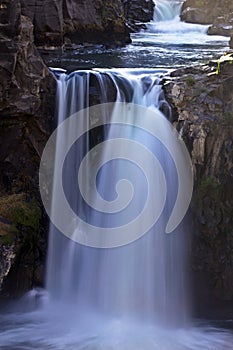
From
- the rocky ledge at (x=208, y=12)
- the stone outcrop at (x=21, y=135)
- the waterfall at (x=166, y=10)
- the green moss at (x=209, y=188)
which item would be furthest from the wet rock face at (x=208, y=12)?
the green moss at (x=209, y=188)

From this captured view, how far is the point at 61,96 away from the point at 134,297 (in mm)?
3617

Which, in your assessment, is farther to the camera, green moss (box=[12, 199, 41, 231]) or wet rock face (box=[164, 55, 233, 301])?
wet rock face (box=[164, 55, 233, 301])

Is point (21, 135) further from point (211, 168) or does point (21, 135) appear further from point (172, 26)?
point (172, 26)

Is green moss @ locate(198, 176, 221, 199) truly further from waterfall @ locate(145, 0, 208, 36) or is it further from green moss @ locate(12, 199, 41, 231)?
waterfall @ locate(145, 0, 208, 36)

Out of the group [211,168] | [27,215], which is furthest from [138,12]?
[27,215]

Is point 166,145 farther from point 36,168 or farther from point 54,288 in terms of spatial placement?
point 54,288

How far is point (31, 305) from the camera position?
23.7 ft

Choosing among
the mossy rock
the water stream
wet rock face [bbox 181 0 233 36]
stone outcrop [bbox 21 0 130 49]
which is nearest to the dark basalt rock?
wet rock face [bbox 181 0 233 36]

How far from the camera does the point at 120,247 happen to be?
25.6 feet

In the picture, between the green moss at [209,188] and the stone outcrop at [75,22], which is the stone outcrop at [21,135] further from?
the stone outcrop at [75,22]

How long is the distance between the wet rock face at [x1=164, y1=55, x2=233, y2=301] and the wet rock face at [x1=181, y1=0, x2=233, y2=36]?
12.2 meters

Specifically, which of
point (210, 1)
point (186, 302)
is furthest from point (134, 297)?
point (210, 1)

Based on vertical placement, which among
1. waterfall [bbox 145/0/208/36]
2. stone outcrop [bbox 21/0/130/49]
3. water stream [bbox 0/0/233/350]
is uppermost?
waterfall [bbox 145/0/208/36]

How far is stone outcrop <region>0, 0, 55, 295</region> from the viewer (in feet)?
24.0
